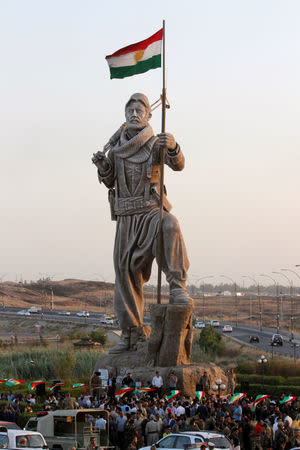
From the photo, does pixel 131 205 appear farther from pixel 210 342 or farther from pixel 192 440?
pixel 210 342

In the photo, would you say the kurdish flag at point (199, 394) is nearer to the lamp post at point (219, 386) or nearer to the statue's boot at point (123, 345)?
the lamp post at point (219, 386)

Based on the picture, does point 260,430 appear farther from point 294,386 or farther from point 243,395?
point 294,386

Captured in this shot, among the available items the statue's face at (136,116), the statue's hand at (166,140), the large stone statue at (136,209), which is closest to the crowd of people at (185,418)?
the large stone statue at (136,209)

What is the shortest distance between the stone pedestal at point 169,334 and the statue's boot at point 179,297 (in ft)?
0.69

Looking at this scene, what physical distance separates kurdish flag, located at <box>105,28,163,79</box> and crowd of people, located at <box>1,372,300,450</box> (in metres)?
9.99

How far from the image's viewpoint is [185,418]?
59.6 ft

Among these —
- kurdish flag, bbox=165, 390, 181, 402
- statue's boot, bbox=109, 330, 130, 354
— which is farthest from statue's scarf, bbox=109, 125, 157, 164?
kurdish flag, bbox=165, 390, 181, 402

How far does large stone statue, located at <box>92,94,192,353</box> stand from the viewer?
2395 cm

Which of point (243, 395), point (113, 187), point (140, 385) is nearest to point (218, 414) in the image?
point (243, 395)

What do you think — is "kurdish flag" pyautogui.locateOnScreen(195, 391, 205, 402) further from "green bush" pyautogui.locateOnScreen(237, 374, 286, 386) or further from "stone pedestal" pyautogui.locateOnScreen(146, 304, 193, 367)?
"green bush" pyautogui.locateOnScreen(237, 374, 286, 386)

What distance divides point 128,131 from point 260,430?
11585mm

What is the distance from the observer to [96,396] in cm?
2327

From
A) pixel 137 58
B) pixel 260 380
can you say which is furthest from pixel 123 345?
pixel 137 58

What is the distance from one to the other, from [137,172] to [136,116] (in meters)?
1.79
